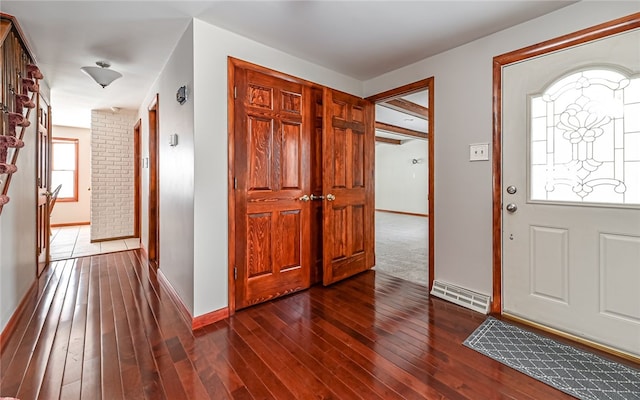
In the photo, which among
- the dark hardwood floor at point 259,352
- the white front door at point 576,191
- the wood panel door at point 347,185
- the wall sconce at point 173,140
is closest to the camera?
the dark hardwood floor at point 259,352

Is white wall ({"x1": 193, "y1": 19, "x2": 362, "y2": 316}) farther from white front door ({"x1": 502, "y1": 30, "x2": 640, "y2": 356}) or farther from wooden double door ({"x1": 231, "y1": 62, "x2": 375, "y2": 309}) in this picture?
white front door ({"x1": 502, "y1": 30, "x2": 640, "y2": 356})

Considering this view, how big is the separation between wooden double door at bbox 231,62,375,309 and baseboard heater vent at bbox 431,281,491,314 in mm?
977

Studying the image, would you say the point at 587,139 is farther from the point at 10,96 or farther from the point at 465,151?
the point at 10,96

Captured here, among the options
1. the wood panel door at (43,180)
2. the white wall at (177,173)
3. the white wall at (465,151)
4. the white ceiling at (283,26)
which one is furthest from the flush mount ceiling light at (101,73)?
the white wall at (465,151)

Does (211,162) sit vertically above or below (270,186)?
above

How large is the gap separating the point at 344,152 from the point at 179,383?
2.53m

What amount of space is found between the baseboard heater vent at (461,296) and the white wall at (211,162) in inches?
79.8

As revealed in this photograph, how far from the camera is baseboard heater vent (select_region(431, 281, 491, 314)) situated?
2.49 metres

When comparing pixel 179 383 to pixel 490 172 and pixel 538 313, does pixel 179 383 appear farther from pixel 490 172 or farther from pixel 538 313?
pixel 490 172

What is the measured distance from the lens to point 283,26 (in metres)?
2.33

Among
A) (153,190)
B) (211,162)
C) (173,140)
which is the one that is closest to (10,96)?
(173,140)

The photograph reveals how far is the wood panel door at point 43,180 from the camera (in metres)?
3.23

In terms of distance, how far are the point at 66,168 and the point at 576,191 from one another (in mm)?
9450

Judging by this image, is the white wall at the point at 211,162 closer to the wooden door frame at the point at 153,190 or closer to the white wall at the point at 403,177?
the wooden door frame at the point at 153,190
